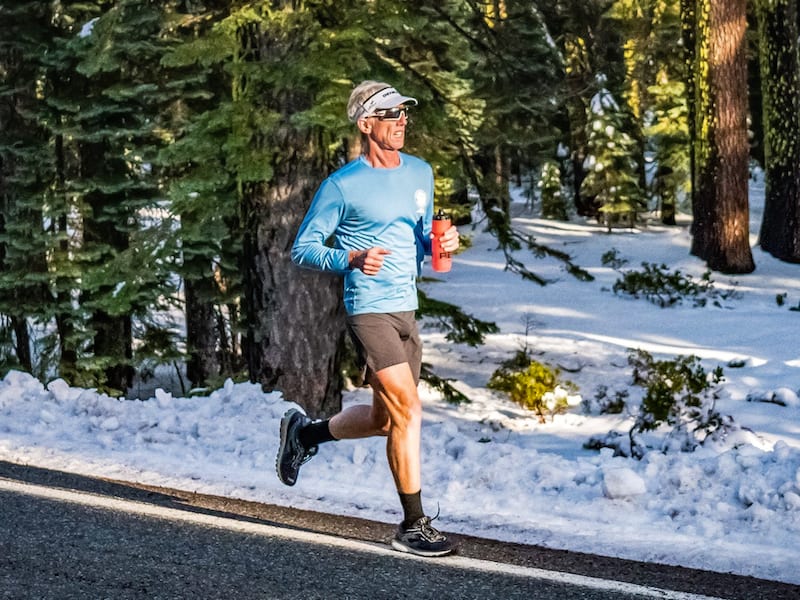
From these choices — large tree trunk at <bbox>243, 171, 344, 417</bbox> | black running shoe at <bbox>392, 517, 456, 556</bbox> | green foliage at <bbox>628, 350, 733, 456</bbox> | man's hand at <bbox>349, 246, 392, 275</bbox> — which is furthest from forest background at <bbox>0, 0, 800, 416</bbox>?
black running shoe at <bbox>392, 517, 456, 556</bbox>

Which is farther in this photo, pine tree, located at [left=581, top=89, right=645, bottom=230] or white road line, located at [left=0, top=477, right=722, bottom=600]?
pine tree, located at [left=581, top=89, right=645, bottom=230]

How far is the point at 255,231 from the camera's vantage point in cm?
1034

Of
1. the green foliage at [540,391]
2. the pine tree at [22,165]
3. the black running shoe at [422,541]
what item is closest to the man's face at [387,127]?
the black running shoe at [422,541]

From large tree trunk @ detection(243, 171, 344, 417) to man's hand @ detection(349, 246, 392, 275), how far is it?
5.08m

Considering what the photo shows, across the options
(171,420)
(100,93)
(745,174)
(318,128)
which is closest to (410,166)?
(171,420)

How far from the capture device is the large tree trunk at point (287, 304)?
10250 millimetres

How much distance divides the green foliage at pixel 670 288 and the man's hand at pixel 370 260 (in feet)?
45.8

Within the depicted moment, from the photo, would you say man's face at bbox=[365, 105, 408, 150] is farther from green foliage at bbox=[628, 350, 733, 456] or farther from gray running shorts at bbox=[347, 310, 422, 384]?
green foliage at bbox=[628, 350, 733, 456]

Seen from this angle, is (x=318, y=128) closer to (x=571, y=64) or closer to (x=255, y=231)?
(x=255, y=231)

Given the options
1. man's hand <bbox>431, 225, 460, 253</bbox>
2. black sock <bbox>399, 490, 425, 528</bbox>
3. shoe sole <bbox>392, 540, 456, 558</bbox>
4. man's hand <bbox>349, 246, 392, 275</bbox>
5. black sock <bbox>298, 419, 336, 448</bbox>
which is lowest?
shoe sole <bbox>392, 540, 456, 558</bbox>

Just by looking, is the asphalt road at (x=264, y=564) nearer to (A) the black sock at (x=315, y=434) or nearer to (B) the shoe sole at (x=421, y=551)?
(B) the shoe sole at (x=421, y=551)

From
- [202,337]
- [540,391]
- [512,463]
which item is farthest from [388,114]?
[202,337]

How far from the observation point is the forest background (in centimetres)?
1004

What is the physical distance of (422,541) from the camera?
18.0ft
